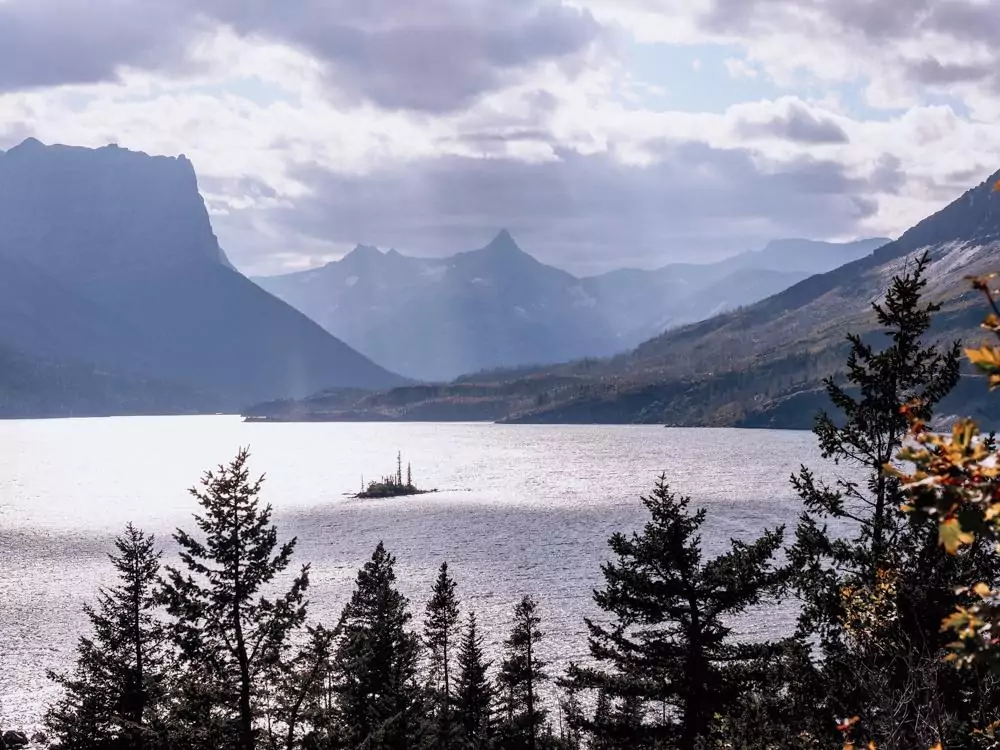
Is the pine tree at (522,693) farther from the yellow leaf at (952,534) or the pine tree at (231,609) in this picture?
the yellow leaf at (952,534)

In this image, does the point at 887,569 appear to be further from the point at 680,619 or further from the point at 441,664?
the point at 441,664

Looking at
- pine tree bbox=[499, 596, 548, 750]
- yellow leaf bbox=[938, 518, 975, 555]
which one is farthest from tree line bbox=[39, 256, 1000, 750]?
yellow leaf bbox=[938, 518, 975, 555]

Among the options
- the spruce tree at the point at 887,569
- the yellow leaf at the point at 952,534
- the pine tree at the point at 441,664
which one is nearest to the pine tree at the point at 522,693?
the pine tree at the point at 441,664

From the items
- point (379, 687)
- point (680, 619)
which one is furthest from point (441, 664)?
point (680, 619)

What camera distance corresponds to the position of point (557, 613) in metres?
89.7

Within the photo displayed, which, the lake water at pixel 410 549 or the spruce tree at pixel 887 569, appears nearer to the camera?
the spruce tree at pixel 887 569

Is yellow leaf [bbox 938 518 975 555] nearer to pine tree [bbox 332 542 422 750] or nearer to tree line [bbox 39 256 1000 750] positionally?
Result: tree line [bbox 39 256 1000 750]

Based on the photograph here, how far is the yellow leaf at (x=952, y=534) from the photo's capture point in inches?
218

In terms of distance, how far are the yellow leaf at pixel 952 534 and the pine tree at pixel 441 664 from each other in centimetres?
3977

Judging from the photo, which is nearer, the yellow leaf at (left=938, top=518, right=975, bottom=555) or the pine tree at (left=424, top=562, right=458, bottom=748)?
the yellow leaf at (left=938, top=518, right=975, bottom=555)

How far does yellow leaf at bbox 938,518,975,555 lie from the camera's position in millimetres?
5539

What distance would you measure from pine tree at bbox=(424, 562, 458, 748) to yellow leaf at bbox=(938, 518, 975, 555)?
39768mm

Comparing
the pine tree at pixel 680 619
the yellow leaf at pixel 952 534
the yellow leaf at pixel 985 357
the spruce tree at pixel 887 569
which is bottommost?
the pine tree at pixel 680 619

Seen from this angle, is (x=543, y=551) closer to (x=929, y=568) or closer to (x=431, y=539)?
(x=431, y=539)
